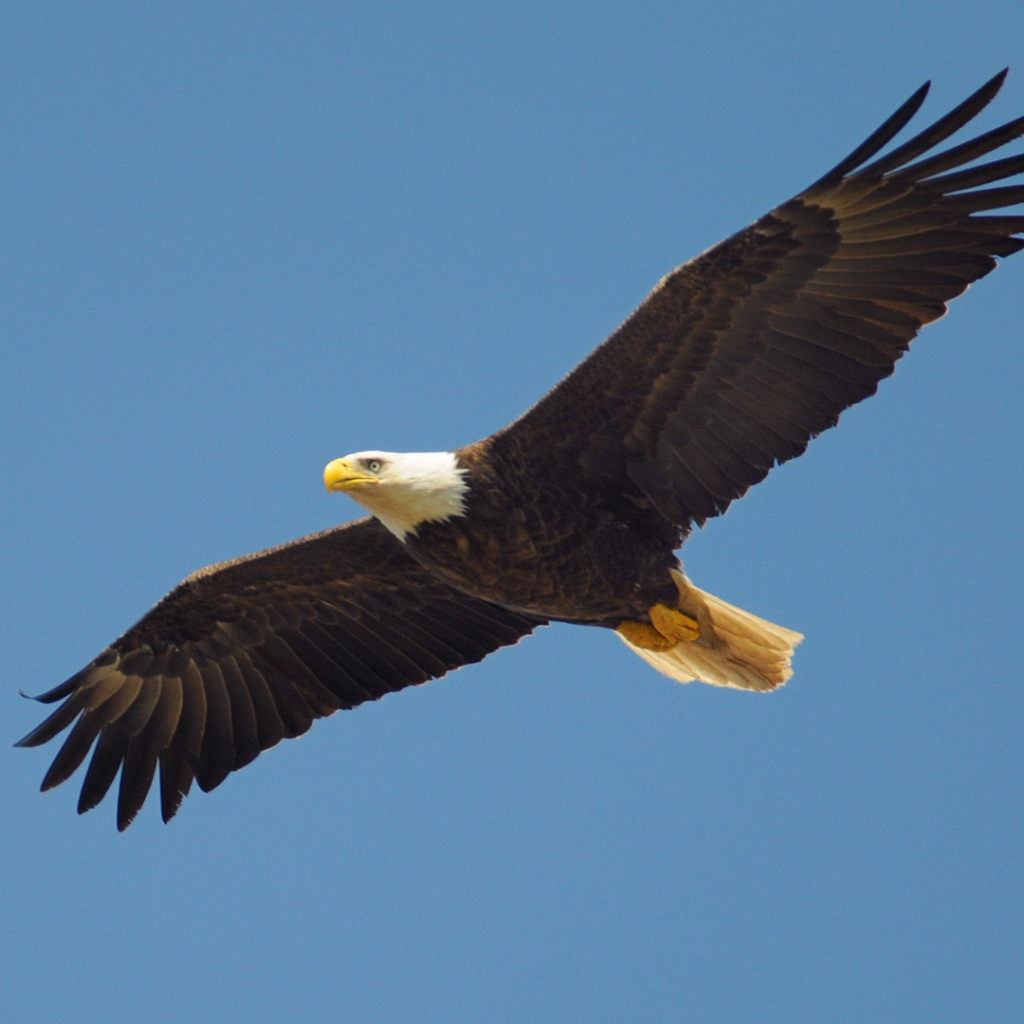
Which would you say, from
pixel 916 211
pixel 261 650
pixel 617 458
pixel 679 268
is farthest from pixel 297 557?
pixel 916 211

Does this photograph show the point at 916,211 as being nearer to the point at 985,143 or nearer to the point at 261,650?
the point at 985,143

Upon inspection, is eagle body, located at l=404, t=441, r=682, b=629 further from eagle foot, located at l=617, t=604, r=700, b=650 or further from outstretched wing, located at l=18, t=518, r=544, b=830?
outstretched wing, located at l=18, t=518, r=544, b=830

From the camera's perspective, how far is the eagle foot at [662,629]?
9430mm

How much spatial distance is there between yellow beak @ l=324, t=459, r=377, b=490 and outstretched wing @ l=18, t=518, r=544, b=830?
1329 millimetres

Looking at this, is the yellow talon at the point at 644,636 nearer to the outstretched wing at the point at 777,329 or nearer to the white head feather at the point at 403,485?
the outstretched wing at the point at 777,329

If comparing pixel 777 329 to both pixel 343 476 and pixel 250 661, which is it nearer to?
pixel 343 476

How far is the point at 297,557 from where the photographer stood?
10.1m

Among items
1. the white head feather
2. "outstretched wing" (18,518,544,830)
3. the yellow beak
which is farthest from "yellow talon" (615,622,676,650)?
the yellow beak

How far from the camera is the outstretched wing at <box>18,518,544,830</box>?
10.3 m

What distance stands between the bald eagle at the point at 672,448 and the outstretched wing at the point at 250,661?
0.02m

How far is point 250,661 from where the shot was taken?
1056cm

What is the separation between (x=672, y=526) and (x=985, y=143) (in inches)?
103

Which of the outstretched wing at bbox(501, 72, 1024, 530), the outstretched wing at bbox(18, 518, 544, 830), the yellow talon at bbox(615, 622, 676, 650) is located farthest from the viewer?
the outstretched wing at bbox(18, 518, 544, 830)

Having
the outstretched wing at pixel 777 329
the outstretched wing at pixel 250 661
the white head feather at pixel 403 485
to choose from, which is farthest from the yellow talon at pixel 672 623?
the white head feather at pixel 403 485
